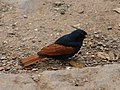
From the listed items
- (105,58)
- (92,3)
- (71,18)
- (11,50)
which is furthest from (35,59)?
(92,3)

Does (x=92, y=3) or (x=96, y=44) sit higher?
(x=92, y=3)

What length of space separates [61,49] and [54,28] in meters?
0.61

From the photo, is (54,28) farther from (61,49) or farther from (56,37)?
(61,49)

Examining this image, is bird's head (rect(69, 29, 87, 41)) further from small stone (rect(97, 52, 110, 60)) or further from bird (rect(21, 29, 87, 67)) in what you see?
small stone (rect(97, 52, 110, 60))

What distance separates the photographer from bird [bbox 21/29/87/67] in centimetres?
381

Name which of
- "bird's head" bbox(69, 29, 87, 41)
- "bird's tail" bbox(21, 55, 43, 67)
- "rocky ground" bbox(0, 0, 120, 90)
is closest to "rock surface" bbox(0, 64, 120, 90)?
"rocky ground" bbox(0, 0, 120, 90)

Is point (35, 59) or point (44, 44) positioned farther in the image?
point (44, 44)

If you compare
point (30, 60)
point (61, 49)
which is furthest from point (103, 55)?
point (30, 60)

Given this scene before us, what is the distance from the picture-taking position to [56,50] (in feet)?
12.6

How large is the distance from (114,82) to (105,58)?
480 millimetres

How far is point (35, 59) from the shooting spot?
3.79 meters

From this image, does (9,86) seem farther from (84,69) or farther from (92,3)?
(92,3)

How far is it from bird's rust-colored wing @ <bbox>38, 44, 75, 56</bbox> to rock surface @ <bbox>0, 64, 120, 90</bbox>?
249mm

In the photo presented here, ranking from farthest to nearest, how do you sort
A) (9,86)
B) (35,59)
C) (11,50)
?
(11,50) < (35,59) < (9,86)
